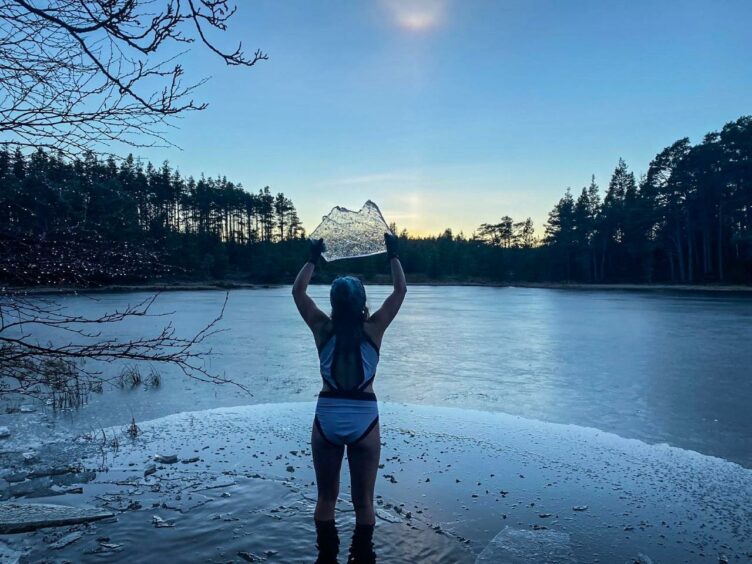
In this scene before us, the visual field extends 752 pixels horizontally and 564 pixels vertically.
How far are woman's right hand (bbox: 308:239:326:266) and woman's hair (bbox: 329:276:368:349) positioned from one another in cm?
61

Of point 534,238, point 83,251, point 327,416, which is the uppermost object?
point 534,238

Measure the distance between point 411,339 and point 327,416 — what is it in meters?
16.7

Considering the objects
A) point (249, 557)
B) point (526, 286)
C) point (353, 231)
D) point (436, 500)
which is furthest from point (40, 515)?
point (526, 286)

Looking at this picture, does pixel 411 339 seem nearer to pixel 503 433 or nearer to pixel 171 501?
pixel 503 433

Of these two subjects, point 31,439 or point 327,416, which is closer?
point 327,416

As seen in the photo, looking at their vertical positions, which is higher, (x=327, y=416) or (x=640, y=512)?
(x=327, y=416)

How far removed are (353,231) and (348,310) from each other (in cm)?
132

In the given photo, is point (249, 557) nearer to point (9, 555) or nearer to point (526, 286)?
point (9, 555)

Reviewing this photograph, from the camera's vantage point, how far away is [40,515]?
4.56 metres

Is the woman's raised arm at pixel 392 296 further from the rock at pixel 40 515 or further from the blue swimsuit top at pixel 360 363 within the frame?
the rock at pixel 40 515

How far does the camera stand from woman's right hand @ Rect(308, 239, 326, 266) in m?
4.19

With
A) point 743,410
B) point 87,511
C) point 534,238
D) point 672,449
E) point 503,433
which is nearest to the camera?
point 87,511

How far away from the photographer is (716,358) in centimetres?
1489

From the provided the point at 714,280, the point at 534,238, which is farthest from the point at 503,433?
the point at 534,238
